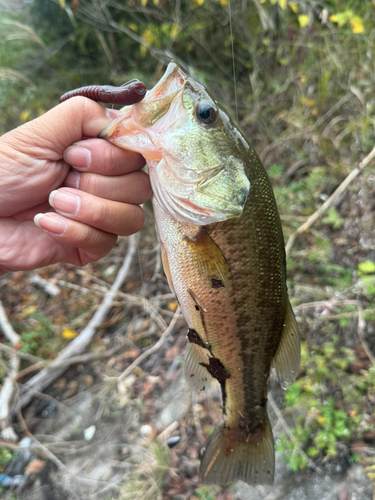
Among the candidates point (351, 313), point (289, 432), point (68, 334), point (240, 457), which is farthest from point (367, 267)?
point (68, 334)

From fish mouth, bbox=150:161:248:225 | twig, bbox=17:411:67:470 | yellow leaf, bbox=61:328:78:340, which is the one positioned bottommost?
twig, bbox=17:411:67:470

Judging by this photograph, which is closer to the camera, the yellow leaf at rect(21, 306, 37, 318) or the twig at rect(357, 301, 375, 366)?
the twig at rect(357, 301, 375, 366)

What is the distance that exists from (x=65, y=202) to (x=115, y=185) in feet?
0.63

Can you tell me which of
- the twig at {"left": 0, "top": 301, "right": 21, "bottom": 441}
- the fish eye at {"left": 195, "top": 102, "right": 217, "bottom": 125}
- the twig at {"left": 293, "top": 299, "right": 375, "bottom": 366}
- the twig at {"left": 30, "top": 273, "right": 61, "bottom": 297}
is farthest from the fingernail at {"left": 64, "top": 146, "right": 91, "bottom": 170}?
the twig at {"left": 30, "top": 273, "right": 61, "bottom": 297}

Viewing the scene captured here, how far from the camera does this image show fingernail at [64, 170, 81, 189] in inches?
47.9

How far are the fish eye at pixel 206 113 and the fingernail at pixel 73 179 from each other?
20.3 inches

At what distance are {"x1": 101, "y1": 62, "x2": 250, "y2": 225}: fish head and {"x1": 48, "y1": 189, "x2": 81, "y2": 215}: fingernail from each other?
250mm

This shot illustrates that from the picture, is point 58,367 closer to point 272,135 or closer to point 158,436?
point 158,436

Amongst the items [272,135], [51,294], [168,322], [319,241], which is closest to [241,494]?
[168,322]

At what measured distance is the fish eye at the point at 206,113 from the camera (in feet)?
3.33

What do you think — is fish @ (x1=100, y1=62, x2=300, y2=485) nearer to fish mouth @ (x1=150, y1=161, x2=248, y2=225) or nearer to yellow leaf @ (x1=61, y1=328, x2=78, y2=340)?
fish mouth @ (x1=150, y1=161, x2=248, y2=225)

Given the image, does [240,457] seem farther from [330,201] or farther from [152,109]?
[330,201]

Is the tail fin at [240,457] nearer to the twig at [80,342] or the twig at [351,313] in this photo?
the twig at [351,313]

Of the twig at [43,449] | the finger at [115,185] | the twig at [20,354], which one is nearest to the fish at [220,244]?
the finger at [115,185]
